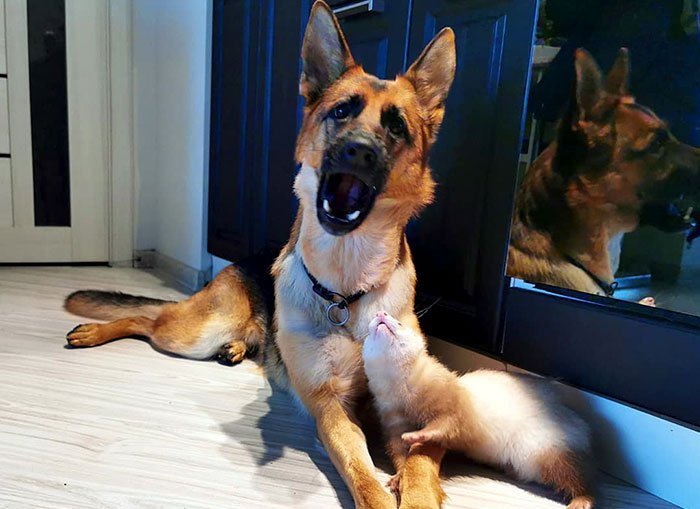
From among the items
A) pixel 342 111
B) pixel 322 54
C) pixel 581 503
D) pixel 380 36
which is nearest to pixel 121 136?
pixel 380 36

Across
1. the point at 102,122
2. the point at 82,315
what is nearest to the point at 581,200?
the point at 82,315

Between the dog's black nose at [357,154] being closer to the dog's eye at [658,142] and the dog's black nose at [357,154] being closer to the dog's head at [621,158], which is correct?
the dog's head at [621,158]

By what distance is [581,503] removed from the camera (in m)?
1.10

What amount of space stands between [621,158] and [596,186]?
0.30 feet

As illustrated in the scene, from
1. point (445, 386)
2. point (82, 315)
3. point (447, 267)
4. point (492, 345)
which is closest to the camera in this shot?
point (445, 386)

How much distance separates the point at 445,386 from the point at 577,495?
0.36 metres

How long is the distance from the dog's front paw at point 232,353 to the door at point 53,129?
1940 mm

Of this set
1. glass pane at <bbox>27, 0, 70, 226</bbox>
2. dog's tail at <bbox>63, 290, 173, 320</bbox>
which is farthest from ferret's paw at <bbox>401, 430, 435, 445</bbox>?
glass pane at <bbox>27, 0, 70, 226</bbox>

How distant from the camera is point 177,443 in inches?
52.9

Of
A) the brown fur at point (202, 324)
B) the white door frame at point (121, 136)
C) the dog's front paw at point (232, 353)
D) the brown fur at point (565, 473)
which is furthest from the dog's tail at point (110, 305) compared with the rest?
the brown fur at point (565, 473)

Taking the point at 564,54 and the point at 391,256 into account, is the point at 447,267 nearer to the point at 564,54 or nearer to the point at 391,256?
the point at 391,256

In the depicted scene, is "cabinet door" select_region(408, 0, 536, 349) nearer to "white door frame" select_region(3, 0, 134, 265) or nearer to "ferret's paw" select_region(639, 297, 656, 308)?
"ferret's paw" select_region(639, 297, 656, 308)

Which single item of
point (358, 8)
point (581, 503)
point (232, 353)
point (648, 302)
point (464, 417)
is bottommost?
point (232, 353)

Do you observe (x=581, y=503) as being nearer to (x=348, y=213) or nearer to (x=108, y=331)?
(x=348, y=213)
